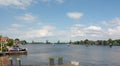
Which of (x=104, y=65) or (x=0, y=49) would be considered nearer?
(x=104, y=65)

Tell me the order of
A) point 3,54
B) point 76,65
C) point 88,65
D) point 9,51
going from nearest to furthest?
point 76,65 → point 88,65 → point 3,54 → point 9,51

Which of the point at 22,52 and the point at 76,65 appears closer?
the point at 76,65

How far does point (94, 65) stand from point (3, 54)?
65.8m

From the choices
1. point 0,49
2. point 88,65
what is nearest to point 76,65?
point 88,65

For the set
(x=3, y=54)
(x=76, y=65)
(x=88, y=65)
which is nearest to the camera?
(x=76, y=65)

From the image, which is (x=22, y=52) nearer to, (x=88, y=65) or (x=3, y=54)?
(x=3, y=54)

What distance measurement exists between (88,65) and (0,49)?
7331cm

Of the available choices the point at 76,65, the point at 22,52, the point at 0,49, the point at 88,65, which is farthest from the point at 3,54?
the point at 76,65

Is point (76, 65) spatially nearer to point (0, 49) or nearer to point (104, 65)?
point (104, 65)

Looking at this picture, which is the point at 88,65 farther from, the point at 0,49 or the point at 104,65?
the point at 0,49

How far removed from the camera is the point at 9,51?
14588 cm

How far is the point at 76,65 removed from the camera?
55.8 meters

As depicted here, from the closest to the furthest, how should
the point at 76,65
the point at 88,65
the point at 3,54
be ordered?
the point at 76,65
the point at 88,65
the point at 3,54

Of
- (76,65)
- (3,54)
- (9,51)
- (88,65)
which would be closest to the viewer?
(76,65)
